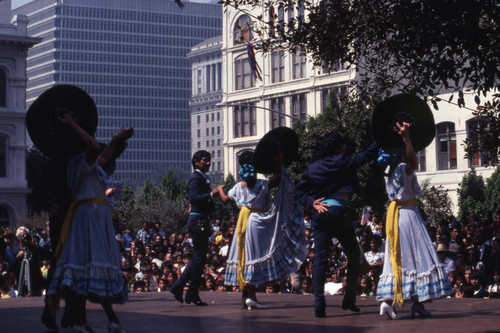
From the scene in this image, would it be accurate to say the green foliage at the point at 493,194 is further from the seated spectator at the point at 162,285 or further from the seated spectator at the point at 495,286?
the seated spectator at the point at 495,286

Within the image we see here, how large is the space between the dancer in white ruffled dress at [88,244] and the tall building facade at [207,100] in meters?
167

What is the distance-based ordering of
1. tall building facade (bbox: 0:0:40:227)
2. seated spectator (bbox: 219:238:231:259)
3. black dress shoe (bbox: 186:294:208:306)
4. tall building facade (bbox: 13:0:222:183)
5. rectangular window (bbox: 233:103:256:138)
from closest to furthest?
1. black dress shoe (bbox: 186:294:208:306)
2. seated spectator (bbox: 219:238:231:259)
3. tall building facade (bbox: 0:0:40:227)
4. rectangular window (bbox: 233:103:256:138)
5. tall building facade (bbox: 13:0:222:183)

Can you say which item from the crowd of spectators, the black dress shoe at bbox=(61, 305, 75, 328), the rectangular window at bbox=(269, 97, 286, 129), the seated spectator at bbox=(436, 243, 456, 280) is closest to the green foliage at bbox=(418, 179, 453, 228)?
the crowd of spectators

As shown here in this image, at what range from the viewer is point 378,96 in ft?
48.9

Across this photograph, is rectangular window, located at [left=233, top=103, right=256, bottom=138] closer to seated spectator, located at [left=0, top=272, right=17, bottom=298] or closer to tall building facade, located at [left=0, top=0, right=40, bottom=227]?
tall building facade, located at [left=0, top=0, right=40, bottom=227]

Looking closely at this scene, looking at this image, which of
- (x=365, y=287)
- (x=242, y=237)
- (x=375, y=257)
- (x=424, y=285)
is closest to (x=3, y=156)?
(x=375, y=257)

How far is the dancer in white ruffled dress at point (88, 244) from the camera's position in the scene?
27.0 feet

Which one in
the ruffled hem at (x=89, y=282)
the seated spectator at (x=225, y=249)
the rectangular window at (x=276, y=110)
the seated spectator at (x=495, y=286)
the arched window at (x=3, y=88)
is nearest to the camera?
the ruffled hem at (x=89, y=282)

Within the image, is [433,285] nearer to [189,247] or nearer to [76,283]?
[76,283]

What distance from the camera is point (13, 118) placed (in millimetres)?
59562

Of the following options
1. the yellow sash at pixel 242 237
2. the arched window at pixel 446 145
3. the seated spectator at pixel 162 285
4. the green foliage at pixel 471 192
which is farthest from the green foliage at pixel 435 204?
the yellow sash at pixel 242 237

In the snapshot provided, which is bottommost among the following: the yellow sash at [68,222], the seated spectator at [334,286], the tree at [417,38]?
the seated spectator at [334,286]

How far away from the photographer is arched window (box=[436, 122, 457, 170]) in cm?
4828

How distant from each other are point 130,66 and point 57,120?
6744 inches
